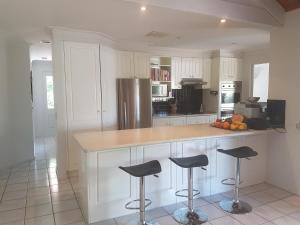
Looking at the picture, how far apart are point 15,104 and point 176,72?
3.52 metres

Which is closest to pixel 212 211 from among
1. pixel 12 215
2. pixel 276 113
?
pixel 276 113

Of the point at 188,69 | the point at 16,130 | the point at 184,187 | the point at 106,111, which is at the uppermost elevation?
the point at 188,69

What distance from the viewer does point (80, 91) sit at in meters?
4.05

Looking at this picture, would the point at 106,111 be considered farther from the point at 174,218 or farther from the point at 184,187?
the point at 174,218

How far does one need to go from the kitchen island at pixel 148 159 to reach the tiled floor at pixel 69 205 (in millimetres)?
155

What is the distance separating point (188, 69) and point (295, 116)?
2.94 m

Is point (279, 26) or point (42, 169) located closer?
point (279, 26)

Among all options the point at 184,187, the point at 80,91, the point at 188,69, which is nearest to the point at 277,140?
the point at 184,187

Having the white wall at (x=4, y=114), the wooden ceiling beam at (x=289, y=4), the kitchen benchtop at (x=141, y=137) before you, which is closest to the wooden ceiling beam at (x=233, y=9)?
the wooden ceiling beam at (x=289, y=4)

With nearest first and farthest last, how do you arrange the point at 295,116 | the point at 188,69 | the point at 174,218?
the point at 174,218 → the point at 295,116 → the point at 188,69

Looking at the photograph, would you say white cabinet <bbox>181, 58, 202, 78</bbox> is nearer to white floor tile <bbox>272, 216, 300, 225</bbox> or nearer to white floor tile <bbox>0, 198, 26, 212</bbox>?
white floor tile <bbox>272, 216, 300, 225</bbox>

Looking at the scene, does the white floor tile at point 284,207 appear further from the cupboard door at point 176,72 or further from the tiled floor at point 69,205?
the cupboard door at point 176,72

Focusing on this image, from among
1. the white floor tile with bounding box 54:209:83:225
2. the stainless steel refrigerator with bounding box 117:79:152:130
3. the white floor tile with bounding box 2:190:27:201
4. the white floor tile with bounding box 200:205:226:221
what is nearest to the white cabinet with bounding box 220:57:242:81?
the stainless steel refrigerator with bounding box 117:79:152:130

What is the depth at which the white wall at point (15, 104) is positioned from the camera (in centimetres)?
435
